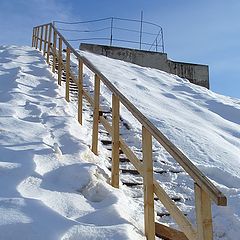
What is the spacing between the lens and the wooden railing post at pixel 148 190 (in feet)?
12.2

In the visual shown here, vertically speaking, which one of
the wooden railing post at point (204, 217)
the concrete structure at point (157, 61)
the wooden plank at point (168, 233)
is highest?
the concrete structure at point (157, 61)

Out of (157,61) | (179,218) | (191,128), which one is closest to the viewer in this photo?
(179,218)

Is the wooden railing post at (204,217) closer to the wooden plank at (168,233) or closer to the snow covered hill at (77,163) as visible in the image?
the snow covered hill at (77,163)

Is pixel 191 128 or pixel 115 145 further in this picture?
pixel 191 128

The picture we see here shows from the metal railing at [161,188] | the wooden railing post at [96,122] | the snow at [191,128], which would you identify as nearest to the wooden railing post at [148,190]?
the metal railing at [161,188]

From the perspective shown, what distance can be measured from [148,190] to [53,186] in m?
0.93

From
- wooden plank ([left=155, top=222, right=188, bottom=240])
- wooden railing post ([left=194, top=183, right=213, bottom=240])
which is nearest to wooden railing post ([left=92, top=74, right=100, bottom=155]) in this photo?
wooden plank ([left=155, top=222, right=188, bottom=240])

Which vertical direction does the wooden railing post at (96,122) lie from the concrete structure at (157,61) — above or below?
below

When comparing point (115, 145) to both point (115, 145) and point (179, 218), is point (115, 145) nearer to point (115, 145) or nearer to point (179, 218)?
point (115, 145)

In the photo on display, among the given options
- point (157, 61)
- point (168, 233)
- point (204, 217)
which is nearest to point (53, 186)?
point (168, 233)

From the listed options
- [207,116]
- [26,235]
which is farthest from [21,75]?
[26,235]

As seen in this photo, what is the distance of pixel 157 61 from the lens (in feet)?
65.0

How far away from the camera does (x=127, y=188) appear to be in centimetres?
513

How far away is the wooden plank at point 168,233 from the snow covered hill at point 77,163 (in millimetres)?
204
